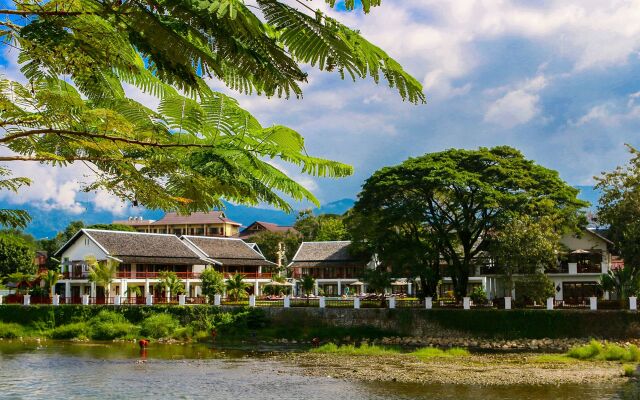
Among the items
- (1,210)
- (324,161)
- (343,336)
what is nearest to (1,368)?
(343,336)

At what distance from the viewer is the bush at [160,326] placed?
1469 inches

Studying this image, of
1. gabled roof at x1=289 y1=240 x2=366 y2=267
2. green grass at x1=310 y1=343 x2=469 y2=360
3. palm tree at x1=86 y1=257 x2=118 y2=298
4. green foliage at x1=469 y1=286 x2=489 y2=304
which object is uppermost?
gabled roof at x1=289 y1=240 x2=366 y2=267

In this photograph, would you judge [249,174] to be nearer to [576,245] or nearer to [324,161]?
[324,161]

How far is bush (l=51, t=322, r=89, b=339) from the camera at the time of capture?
125 feet

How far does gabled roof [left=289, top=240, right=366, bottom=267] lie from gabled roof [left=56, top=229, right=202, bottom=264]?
11095mm

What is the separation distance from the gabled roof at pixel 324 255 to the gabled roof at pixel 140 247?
11.1 meters

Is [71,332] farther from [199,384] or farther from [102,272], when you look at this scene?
[199,384]

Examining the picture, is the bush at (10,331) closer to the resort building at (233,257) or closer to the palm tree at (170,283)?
the palm tree at (170,283)

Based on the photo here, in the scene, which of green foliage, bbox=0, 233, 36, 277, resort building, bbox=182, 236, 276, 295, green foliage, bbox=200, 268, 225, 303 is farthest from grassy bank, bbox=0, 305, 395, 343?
resort building, bbox=182, 236, 276, 295

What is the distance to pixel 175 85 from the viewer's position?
3.49 m

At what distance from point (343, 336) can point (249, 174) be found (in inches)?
1277

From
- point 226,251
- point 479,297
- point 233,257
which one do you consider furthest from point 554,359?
point 226,251

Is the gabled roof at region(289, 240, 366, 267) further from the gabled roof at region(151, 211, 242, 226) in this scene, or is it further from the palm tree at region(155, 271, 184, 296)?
the gabled roof at region(151, 211, 242, 226)

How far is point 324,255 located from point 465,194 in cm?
2513
